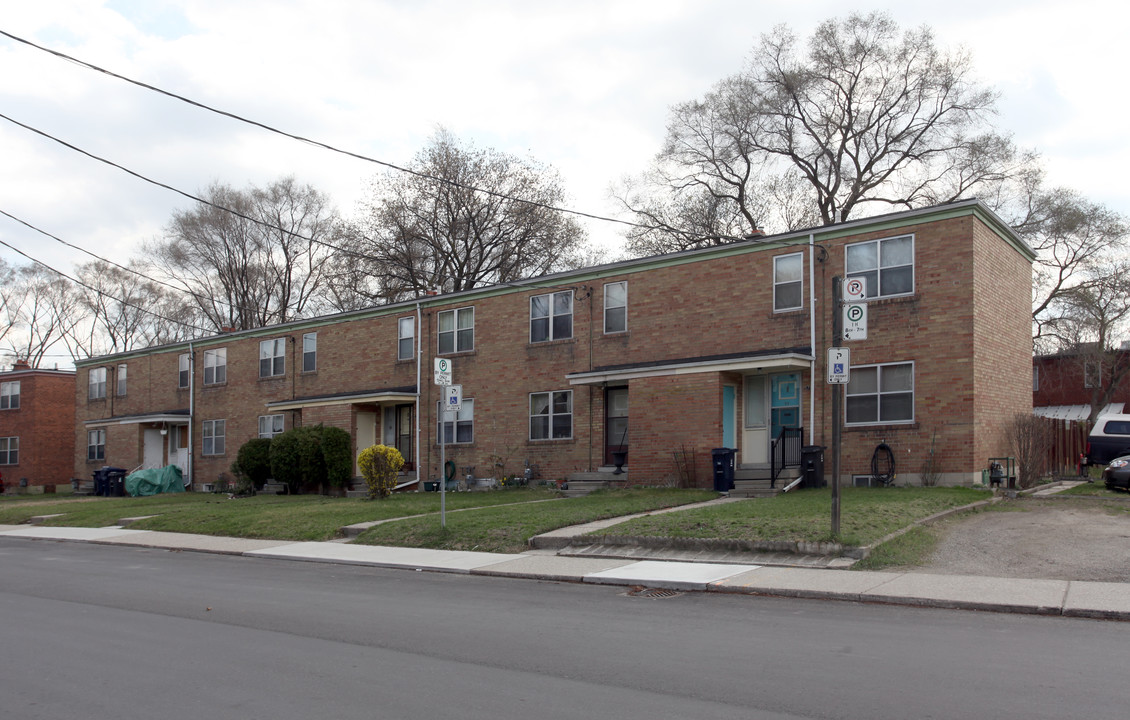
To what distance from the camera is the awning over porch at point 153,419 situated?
37.8m

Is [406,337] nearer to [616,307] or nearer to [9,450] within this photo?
[616,307]

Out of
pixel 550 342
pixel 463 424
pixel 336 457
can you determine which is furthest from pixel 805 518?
pixel 336 457

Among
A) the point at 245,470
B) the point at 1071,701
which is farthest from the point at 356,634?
the point at 245,470

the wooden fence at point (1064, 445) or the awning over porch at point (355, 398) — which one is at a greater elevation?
the awning over porch at point (355, 398)

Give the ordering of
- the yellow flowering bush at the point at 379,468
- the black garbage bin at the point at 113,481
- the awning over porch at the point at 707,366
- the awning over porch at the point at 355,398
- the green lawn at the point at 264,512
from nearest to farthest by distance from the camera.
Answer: the green lawn at the point at 264,512
the awning over porch at the point at 707,366
the yellow flowering bush at the point at 379,468
the awning over porch at the point at 355,398
the black garbage bin at the point at 113,481

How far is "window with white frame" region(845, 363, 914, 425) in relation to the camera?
19.7m

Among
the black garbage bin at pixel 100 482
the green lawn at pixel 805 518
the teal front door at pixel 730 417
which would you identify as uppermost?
the teal front door at pixel 730 417

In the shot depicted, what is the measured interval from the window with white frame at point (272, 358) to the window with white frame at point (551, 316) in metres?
12.0

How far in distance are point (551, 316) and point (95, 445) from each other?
2677 centimetres

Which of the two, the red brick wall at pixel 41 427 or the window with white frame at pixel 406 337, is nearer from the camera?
the window with white frame at pixel 406 337

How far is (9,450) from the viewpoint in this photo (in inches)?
1874

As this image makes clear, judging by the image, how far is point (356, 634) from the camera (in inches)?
345

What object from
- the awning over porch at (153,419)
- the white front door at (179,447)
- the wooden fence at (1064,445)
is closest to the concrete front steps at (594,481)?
the wooden fence at (1064,445)

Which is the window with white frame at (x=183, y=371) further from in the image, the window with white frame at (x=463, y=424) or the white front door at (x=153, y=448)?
the window with white frame at (x=463, y=424)
